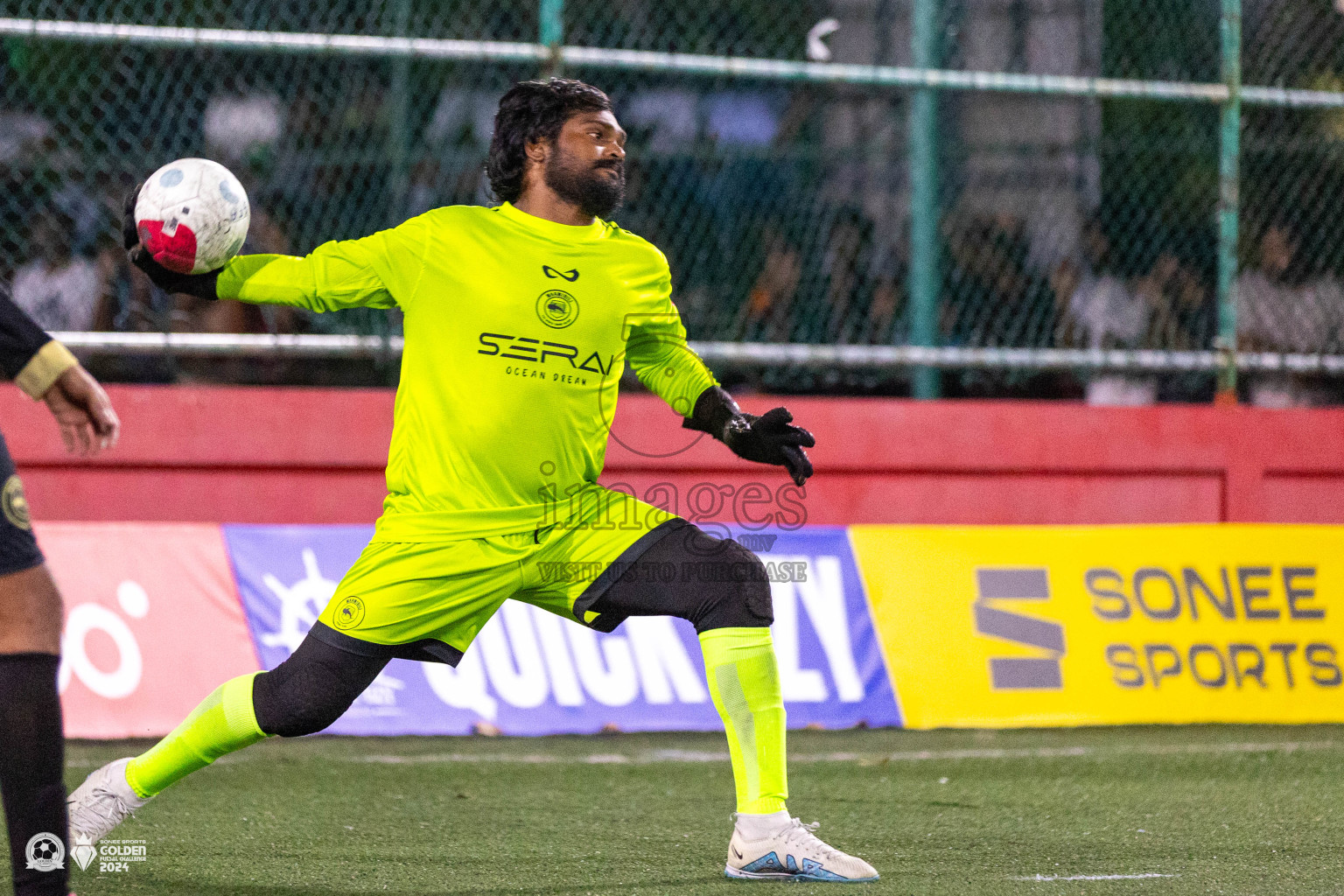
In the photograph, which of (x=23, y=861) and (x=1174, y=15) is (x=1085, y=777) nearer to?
(x=23, y=861)

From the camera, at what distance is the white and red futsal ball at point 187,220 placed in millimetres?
3973

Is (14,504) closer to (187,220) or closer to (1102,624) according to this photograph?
(187,220)

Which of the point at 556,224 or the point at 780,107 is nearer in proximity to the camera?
the point at 556,224

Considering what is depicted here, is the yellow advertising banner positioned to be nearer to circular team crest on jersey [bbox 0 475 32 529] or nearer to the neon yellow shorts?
the neon yellow shorts

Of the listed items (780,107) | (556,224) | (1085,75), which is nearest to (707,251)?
(780,107)

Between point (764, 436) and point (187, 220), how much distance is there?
1.57 meters

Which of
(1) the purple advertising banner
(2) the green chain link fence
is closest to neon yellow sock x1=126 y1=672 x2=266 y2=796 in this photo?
(1) the purple advertising banner

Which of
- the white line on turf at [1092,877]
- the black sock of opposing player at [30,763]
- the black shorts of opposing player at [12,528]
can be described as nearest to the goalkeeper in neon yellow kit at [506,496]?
the white line on turf at [1092,877]

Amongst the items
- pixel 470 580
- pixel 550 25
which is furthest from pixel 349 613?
pixel 550 25

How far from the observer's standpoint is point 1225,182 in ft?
28.7

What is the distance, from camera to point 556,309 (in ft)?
13.7

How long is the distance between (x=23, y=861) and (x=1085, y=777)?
410cm

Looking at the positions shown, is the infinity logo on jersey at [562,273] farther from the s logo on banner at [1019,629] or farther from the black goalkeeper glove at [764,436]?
the s logo on banner at [1019,629]

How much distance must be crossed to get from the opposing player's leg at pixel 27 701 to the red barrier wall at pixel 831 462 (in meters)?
4.65
